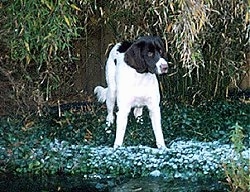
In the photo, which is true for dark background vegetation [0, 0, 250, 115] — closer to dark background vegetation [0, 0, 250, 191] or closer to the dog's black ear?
dark background vegetation [0, 0, 250, 191]

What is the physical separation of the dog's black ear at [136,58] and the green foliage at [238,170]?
37.3 inches

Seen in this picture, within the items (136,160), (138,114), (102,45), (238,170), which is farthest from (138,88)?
(102,45)

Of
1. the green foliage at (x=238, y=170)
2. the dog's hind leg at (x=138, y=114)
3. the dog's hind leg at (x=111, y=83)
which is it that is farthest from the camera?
the dog's hind leg at (x=138, y=114)

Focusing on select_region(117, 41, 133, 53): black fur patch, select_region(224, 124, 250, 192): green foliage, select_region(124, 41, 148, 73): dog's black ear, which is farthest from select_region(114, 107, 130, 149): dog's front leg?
select_region(224, 124, 250, 192): green foliage

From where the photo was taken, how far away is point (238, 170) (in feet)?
11.4

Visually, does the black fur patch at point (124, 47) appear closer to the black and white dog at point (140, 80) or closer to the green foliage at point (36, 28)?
the black and white dog at point (140, 80)

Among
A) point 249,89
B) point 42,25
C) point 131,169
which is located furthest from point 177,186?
point 249,89

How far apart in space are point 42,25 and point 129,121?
123 cm

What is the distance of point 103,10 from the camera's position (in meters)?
5.84

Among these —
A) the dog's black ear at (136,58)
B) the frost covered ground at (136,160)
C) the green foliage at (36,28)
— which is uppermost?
the green foliage at (36,28)

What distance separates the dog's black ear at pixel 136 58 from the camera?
4.30m

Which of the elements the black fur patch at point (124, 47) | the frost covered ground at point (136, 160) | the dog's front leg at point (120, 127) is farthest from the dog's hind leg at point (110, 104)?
the frost covered ground at point (136, 160)

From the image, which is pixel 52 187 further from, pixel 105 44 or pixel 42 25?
pixel 105 44

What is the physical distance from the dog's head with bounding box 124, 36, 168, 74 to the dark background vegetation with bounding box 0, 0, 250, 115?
0.13m
